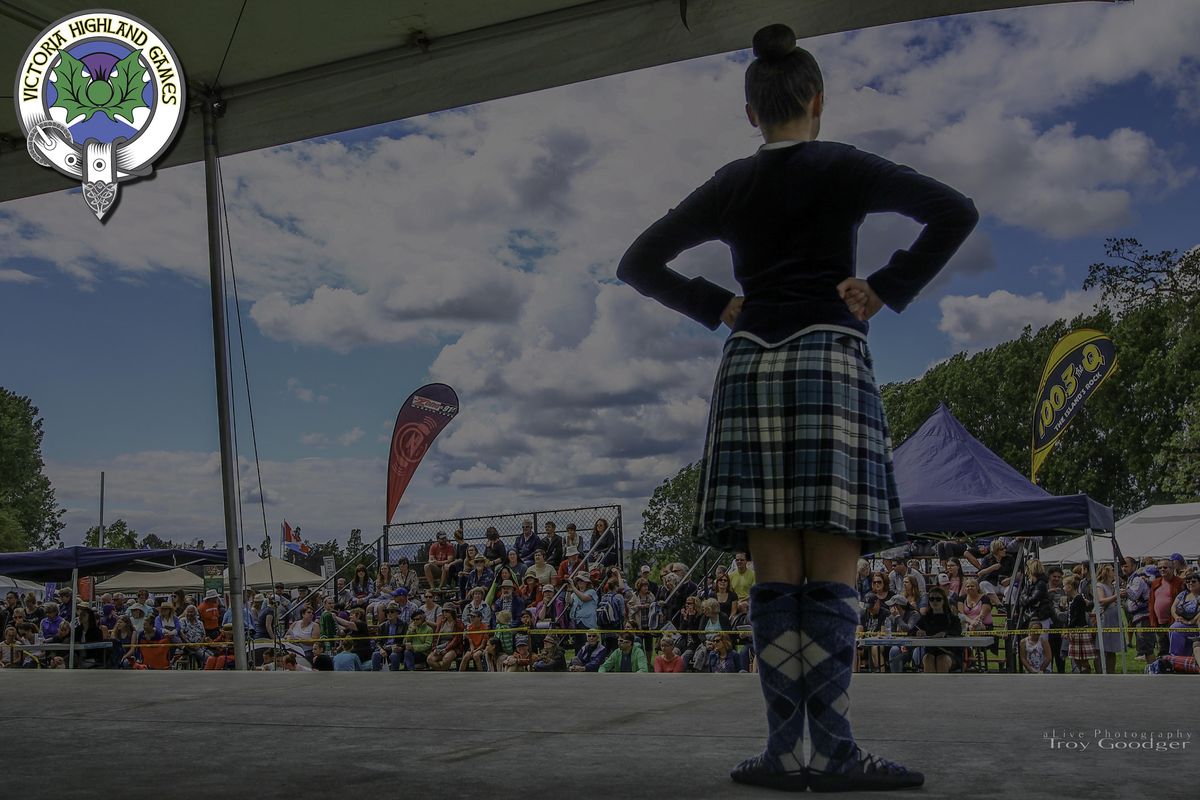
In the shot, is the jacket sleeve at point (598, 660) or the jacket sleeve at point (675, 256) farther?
the jacket sleeve at point (598, 660)

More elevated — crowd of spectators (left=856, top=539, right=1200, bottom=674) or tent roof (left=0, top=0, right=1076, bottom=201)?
tent roof (left=0, top=0, right=1076, bottom=201)

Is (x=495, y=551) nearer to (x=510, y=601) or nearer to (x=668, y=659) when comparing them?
(x=510, y=601)

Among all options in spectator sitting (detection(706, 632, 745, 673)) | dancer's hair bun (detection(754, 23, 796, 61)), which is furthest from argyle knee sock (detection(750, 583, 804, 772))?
spectator sitting (detection(706, 632, 745, 673))

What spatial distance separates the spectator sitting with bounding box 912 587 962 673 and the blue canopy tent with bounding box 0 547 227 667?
9215 mm

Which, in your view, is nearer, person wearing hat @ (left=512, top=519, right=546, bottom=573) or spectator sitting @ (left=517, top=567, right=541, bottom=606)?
spectator sitting @ (left=517, top=567, right=541, bottom=606)

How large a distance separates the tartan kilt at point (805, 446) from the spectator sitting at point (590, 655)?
8.36m

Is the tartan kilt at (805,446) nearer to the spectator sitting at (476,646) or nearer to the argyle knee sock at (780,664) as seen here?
the argyle knee sock at (780,664)

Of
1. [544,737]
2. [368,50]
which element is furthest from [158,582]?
[544,737]

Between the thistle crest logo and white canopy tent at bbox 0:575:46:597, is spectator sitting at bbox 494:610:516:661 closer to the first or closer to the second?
the thistle crest logo

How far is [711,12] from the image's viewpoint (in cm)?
502

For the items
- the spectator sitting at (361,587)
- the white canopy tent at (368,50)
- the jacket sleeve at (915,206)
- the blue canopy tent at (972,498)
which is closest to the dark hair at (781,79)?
the jacket sleeve at (915,206)

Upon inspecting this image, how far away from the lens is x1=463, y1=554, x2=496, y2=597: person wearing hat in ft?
42.7

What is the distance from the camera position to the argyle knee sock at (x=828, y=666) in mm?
1796

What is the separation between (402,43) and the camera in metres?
5.78
